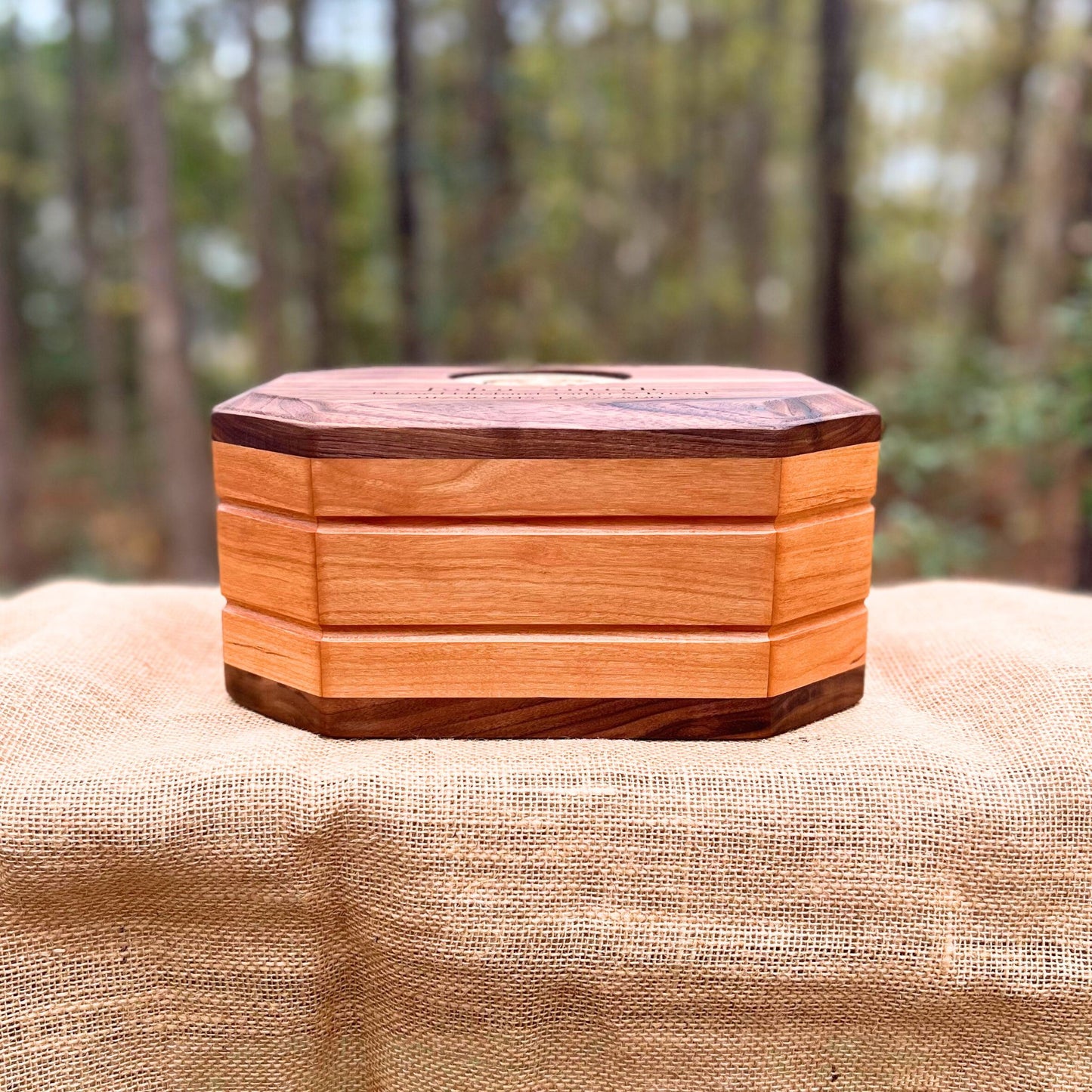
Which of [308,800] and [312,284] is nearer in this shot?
[308,800]

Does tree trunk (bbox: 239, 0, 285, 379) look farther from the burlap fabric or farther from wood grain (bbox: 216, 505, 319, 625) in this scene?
the burlap fabric

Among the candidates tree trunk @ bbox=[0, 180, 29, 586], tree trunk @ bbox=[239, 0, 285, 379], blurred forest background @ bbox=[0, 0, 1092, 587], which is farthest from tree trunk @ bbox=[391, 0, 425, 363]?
tree trunk @ bbox=[0, 180, 29, 586]

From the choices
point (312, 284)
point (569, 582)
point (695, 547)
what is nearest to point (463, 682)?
point (569, 582)

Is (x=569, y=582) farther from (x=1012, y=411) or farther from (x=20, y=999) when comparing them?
(x=1012, y=411)

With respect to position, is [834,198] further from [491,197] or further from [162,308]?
[162,308]

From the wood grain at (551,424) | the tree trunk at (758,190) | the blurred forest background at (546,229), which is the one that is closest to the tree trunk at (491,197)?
the blurred forest background at (546,229)

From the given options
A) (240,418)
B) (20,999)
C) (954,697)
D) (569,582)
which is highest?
(240,418)

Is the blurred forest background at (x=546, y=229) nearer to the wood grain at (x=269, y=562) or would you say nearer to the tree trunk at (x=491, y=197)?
the tree trunk at (x=491, y=197)
